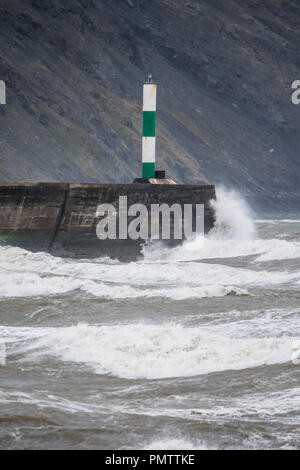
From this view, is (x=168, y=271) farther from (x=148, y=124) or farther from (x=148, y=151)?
(x=148, y=124)

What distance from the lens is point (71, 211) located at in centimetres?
2253

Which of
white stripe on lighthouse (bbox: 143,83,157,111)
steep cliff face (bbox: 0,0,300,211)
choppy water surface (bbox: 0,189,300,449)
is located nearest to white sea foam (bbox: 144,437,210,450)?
choppy water surface (bbox: 0,189,300,449)

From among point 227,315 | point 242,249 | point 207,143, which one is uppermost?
point 207,143

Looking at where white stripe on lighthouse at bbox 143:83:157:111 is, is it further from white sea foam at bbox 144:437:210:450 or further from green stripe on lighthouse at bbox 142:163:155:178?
white sea foam at bbox 144:437:210:450

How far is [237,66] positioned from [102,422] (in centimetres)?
7917

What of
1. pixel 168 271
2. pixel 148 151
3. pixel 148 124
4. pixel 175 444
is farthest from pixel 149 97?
pixel 175 444

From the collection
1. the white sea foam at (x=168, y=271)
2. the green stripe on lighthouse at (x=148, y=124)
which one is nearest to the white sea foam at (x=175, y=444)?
the white sea foam at (x=168, y=271)

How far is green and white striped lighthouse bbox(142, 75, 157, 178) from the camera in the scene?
24.8m

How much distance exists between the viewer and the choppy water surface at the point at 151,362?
22.6ft

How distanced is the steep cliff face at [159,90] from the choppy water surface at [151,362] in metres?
30.5

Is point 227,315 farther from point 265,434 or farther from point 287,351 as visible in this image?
point 265,434

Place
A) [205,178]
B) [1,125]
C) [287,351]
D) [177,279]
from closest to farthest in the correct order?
[287,351] < [177,279] < [1,125] < [205,178]
